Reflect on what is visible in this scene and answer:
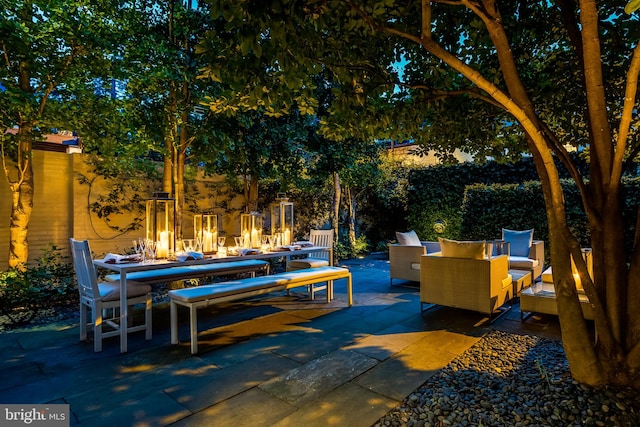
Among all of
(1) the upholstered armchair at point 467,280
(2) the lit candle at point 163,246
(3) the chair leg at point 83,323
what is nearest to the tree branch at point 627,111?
(1) the upholstered armchair at point 467,280

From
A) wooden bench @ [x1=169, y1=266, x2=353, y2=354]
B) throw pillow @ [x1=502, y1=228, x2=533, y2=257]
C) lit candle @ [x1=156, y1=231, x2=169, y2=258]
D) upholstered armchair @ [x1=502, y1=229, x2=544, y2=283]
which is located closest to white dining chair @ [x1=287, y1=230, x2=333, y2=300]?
wooden bench @ [x1=169, y1=266, x2=353, y2=354]

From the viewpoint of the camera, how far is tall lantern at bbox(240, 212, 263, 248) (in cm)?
489

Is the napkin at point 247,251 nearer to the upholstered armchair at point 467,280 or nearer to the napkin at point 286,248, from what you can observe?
the napkin at point 286,248

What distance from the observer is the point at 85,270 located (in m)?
3.34

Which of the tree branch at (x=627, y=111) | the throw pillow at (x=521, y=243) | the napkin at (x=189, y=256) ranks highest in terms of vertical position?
the tree branch at (x=627, y=111)

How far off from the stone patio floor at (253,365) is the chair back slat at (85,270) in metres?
0.54

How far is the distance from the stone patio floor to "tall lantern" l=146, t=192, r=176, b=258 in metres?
0.93

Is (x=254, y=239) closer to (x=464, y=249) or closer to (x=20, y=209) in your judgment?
(x=464, y=249)

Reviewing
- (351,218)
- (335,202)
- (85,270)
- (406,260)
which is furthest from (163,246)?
(351,218)

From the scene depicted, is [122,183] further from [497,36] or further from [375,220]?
[375,220]

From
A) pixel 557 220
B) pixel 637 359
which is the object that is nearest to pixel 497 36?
pixel 557 220

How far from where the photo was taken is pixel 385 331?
3711 millimetres

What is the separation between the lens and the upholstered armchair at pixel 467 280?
389 cm

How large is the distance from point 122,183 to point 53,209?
1.10m
